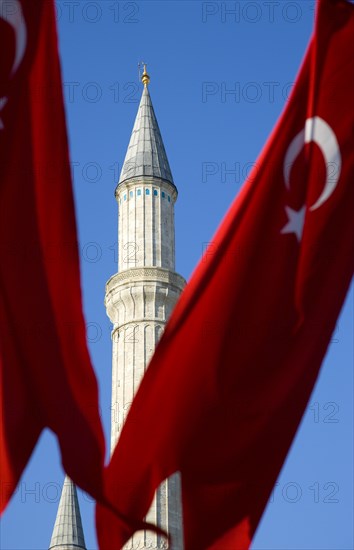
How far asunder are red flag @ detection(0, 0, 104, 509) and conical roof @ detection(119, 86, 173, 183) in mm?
24402

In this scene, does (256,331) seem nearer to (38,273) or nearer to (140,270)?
(38,273)

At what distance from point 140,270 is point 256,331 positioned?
23.4 meters

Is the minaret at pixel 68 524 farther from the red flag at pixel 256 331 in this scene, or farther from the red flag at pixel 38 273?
the red flag at pixel 38 273

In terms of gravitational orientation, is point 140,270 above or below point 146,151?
below

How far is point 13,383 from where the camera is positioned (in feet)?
33.5

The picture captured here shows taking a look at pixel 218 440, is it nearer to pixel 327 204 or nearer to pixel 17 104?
pixel 327 204

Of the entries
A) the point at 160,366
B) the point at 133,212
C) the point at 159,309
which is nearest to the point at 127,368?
the point at 159,309

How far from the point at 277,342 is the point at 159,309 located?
2348 cm

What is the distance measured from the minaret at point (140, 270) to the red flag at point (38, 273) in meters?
22.4

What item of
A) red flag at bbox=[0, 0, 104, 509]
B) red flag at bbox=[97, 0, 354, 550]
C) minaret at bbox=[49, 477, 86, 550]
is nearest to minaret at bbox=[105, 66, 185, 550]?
minaret at bbox=[49, 477, 86, 550]

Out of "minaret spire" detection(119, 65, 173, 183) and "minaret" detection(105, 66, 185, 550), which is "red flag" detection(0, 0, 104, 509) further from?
"minaret spire" detection(119, 65, 173, 183)

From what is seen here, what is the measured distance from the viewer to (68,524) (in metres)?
39.3

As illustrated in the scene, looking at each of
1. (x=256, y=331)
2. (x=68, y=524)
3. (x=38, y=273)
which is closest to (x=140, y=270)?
(x=68, y=524)

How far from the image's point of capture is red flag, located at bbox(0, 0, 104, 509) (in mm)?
10164
